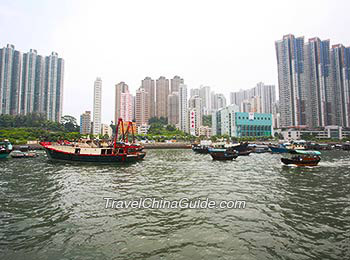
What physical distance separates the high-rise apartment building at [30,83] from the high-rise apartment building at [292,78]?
138m

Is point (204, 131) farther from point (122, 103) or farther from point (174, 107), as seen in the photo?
point (122, 103)

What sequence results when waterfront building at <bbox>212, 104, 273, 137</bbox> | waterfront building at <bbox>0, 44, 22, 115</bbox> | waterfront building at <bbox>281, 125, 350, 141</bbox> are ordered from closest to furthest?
waterfront building at <bbox>281, 125, 350, 141</bbox> → waterfront building at <bbox>0, 44, 22, 115</bbox> → waterfront building at <bbox>212, 104, 273, 137</bbox>

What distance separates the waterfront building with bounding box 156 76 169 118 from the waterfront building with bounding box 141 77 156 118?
4261 millimetres

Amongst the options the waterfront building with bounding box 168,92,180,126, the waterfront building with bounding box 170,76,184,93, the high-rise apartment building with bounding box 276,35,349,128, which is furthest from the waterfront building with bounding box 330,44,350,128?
the waterfront building with bounding box 170,76,184,93

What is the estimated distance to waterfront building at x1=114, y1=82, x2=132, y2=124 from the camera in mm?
147125

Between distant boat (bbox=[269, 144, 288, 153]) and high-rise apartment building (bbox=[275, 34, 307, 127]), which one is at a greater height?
high-rise apartment building (bbox=[275, 34, 307, 127])

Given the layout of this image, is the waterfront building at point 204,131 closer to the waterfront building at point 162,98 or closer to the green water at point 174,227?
→ the waterfront building at point 162,98

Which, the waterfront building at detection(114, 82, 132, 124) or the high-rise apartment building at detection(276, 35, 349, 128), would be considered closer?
the high-rise apartment building at detection(276, 35, 349, 128)

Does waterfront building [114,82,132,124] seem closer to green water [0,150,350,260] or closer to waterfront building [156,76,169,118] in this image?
waterfront building [156,76,169,118]

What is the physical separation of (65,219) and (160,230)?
14.2 ft

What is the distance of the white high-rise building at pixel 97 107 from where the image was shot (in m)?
129

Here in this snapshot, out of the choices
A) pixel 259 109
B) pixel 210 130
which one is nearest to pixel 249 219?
pixel 210 130

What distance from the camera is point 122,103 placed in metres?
147

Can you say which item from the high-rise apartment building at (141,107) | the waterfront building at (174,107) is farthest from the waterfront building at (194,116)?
the high-rise apartment building at (141,107)
